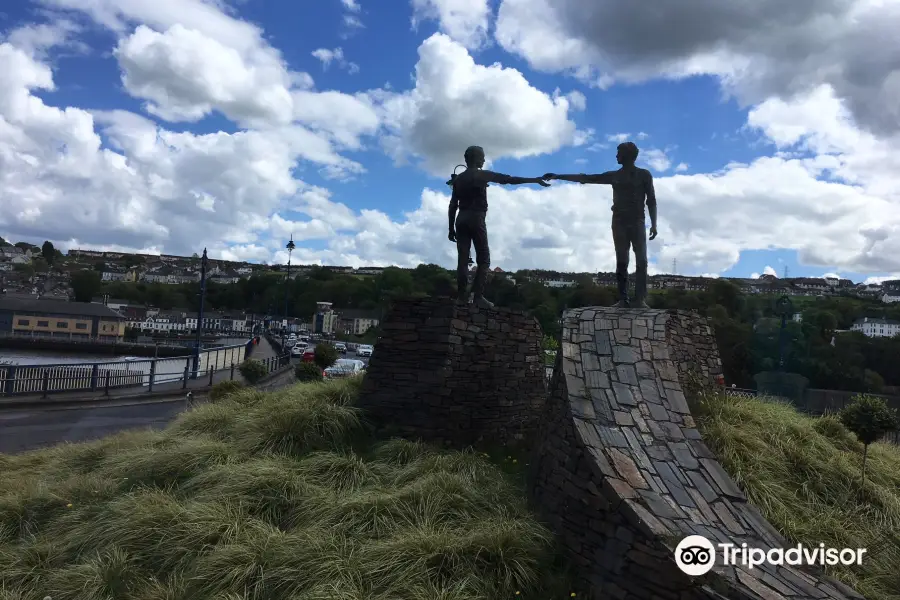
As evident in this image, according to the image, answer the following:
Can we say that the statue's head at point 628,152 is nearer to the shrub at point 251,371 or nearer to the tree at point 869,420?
the tree at point 869,420

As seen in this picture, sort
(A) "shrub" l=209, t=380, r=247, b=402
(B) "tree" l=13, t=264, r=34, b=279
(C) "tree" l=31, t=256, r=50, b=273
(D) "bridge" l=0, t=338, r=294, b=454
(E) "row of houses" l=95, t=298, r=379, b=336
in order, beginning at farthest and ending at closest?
1. (C) "tree" l=31, t=256, r=50, b=273
2. (B) "tree" l=13, t=264, r=34, b=279
3. (E) "row of houses" l=95, t=298, r=379, b=336
4. (A) "shrub" l=209, t=380, r=247, b=402
5. (D) "bridge" l=0, t=338, r=294, b=454

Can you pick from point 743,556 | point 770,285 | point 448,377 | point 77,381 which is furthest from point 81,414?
point 770,285

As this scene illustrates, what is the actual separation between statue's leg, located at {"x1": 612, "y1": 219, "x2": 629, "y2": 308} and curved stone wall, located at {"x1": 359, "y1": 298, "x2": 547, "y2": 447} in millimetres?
1627

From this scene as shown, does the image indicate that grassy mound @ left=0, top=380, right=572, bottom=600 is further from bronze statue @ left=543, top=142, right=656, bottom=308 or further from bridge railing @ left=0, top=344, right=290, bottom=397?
bridge railing @ left=0, top=344, right=290, bottom=397

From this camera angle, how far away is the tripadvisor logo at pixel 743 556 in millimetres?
3822

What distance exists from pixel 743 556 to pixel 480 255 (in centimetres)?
529

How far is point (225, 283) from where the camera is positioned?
102875 millimetres

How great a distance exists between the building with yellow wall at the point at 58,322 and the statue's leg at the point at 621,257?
6703 cm

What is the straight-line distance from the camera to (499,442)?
7.70 m

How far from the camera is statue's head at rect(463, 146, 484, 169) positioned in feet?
27.4

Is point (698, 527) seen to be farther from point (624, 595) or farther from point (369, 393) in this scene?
point (369, 393)

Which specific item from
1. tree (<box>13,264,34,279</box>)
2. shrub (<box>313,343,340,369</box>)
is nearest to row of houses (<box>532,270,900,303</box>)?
shrub (<box>313,343,340,369</box>)

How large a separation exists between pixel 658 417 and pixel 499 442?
2.66 meters

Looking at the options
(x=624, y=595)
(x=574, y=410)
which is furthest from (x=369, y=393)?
(x=624, y=595)
